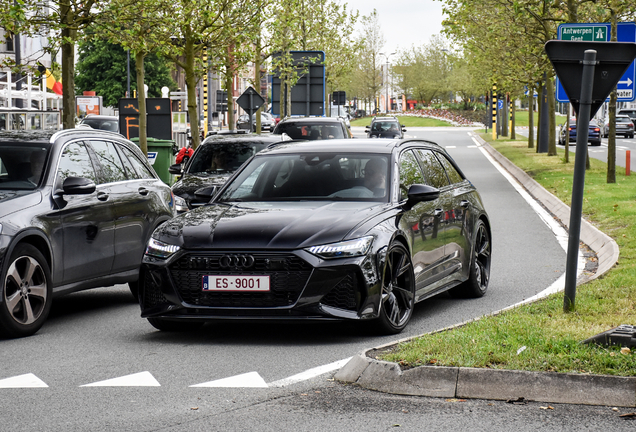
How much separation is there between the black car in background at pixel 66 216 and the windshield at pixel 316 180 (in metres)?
1.25

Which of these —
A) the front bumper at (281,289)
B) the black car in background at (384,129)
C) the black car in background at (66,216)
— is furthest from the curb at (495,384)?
the black car in background at (384,129)

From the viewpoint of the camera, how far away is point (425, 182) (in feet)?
29.0

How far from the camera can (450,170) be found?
9820 mm

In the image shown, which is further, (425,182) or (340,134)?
(340,134)

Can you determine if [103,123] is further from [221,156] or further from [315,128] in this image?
[221,156]

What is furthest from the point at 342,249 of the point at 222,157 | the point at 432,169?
the point at 222,157

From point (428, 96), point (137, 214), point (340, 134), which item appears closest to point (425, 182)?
point (137, 214)

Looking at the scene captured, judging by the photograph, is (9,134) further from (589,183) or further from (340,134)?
(589,183)

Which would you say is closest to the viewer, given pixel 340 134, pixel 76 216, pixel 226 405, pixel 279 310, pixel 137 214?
pixel 226 405

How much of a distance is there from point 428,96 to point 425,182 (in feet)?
394

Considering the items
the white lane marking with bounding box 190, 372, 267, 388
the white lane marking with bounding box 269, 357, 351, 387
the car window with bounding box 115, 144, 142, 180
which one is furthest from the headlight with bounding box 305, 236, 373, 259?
the car window with bounding box 115, 144, 142, 180

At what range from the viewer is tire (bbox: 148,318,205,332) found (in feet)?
25.5

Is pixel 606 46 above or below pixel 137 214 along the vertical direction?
above

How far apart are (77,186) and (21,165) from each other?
569 mm
